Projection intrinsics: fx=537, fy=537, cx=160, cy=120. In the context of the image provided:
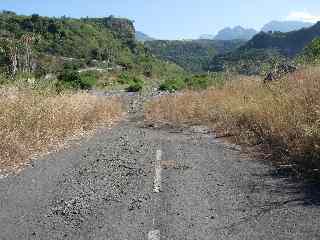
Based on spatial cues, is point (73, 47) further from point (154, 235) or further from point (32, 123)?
point (154, 235)

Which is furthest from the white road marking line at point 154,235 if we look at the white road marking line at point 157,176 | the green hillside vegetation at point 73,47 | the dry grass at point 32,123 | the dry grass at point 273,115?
the green hillside vegetation at point 73,47

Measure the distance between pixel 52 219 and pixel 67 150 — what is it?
6286mm

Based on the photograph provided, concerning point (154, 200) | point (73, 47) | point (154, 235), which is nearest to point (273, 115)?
point (154, 200)

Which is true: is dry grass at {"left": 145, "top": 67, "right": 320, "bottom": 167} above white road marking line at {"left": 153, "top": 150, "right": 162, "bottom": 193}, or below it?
above

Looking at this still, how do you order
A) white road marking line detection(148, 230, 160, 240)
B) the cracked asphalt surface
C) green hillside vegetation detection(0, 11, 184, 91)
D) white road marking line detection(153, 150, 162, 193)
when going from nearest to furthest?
white road marking line detection(148, 230, 160, 240) < the cracked asphalt surface < white road marking line detection(153, 150, 162, 193) < green hillside vegetation detection(0, 11, 184, 91)

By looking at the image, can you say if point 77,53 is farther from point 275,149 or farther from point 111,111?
point 275,149

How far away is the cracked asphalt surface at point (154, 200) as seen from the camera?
618 centimetres

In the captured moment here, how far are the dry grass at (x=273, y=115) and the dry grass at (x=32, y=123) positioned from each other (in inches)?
178

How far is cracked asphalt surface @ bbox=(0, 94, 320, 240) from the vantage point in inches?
243

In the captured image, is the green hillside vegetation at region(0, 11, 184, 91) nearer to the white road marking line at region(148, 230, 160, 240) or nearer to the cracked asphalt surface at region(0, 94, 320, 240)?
the cracked asphalt surface at region(0, 94, 320, 240)

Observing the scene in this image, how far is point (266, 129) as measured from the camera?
13.2 metres

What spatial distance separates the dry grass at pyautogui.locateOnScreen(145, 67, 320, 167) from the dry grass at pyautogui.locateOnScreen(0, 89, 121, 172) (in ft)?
14.8

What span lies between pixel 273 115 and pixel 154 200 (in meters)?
5.93

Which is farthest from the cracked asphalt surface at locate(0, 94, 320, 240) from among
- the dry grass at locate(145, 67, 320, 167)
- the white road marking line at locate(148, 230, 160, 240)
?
the dry grass at locate(145, 67, 320, 167)
